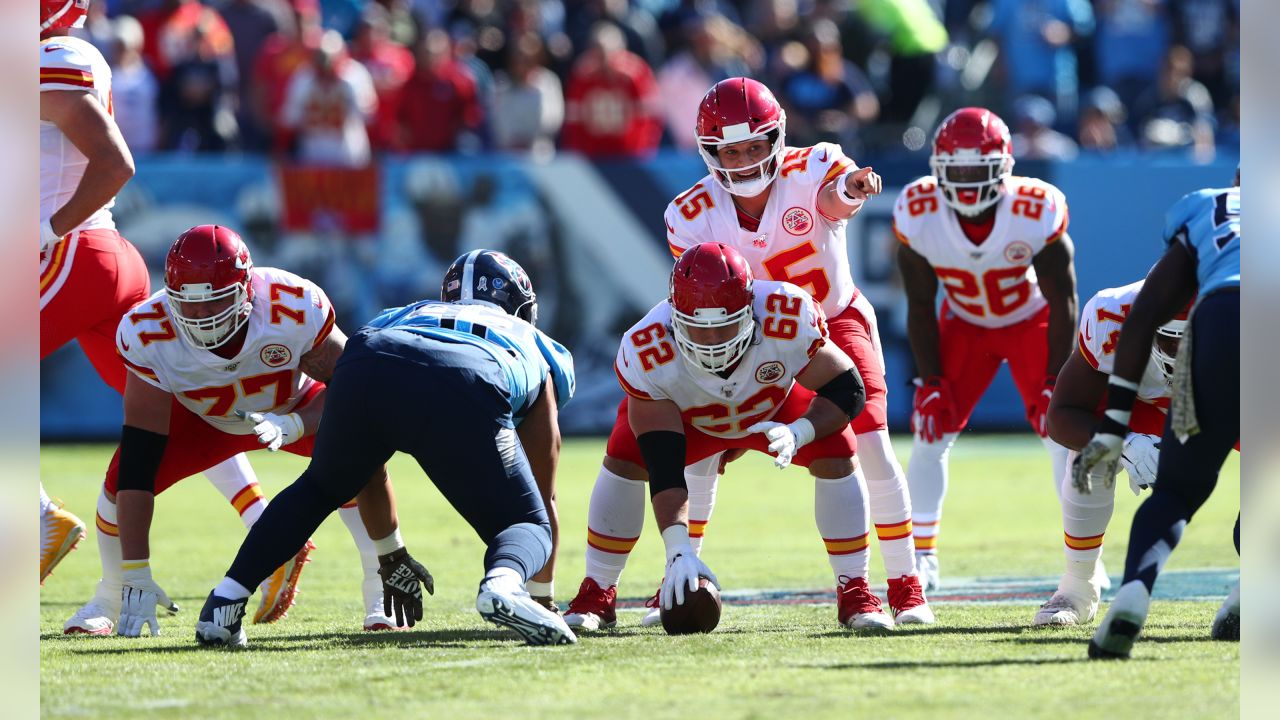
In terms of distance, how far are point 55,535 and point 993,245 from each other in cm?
408

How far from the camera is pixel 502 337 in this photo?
5.66 m

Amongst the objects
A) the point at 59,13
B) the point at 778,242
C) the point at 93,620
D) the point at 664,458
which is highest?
the point at 59,13

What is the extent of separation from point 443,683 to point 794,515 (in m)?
5.48

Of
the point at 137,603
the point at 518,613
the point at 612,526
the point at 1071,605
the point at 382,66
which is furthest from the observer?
the point at 382,66

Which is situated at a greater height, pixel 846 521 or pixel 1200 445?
pixel 1200 445

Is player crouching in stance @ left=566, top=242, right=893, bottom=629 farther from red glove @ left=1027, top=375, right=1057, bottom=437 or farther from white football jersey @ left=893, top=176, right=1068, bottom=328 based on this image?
white football jersey @ left=893, top=176, right=1068, bottom=328

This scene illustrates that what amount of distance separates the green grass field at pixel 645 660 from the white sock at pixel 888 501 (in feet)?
0.86

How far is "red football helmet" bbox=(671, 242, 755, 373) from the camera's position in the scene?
543cm

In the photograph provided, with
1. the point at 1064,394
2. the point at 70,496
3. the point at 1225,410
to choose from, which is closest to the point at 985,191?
the point at 1064,394

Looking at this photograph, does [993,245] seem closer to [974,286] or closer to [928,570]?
[974,286]

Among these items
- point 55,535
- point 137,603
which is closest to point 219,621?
point 137,603

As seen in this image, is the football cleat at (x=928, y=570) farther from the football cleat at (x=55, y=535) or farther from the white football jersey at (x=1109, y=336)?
the football cleat at (x=55, y=535)

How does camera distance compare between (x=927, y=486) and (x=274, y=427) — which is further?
(x=927, y=486)

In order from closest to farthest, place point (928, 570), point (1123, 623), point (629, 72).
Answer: point (1123, 623), point (928, 570), point (629, 72)
